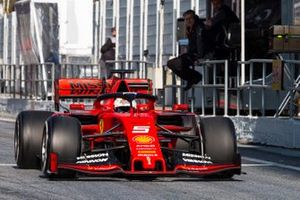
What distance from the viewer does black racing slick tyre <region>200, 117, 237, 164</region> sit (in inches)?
462

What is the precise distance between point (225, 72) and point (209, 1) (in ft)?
14.3

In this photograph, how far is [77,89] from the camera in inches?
623

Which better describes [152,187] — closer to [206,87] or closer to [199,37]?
[206,87]

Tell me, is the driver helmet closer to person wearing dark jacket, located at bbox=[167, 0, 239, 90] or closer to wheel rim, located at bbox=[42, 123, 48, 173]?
wheel rim, located at bbox=[42, 123, 48, 173]

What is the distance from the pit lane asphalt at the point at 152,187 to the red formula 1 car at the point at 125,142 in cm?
17

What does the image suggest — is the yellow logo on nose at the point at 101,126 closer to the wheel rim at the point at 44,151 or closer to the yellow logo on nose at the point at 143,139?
the wheel rim at the point at 44,151

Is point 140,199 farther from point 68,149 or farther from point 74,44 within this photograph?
point 74,44

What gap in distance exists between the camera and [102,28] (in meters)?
34.8

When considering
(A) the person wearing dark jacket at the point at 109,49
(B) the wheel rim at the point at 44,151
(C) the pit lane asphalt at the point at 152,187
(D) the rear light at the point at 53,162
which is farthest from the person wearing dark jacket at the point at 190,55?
(D) the rear light at the point at 53,162

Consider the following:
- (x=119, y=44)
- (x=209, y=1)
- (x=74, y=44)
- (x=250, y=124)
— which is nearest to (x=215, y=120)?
(x=250, y=124)

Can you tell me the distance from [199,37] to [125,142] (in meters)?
12.0

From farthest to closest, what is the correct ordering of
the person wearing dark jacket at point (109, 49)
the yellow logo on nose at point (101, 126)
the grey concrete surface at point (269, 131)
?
the person wearing dark jacket at point (109, 49), the grey concrete surface at point (269, 131), the yellow logo on nose at point (101, 126)

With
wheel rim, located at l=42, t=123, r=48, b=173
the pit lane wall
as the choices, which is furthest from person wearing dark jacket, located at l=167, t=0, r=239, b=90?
wheel rim, located at l=42, t=123, r=48, b=173

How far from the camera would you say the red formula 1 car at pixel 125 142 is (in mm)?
11195
